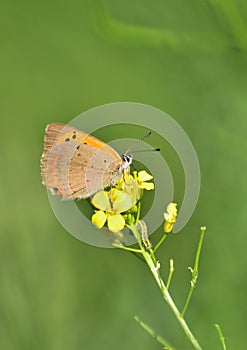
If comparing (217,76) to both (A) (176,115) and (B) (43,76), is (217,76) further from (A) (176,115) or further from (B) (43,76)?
(B) (43,76)

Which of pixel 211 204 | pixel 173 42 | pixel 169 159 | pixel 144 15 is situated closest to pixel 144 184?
pixel 173 42

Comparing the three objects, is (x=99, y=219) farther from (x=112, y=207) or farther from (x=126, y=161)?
(x=126, y=161)

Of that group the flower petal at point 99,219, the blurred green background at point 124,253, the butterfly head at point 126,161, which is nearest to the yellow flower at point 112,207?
the flower petal at point 99,219

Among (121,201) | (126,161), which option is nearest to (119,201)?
(121,201)

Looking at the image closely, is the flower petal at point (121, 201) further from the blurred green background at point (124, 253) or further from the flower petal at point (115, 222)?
the blurred green background at point (124, 253)

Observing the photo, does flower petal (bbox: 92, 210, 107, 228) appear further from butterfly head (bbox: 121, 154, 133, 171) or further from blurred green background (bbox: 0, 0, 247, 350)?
blurred green background (bbox: 0, 0, 247, 350)

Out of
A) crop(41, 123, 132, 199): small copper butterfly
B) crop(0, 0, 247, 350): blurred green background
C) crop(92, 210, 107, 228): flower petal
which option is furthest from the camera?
crop(0, 0, 247, 350): blurred green background

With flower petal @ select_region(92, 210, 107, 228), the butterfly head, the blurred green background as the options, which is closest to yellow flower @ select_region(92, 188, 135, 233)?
flower petal @ select_region(92, 210, 107, 228)
